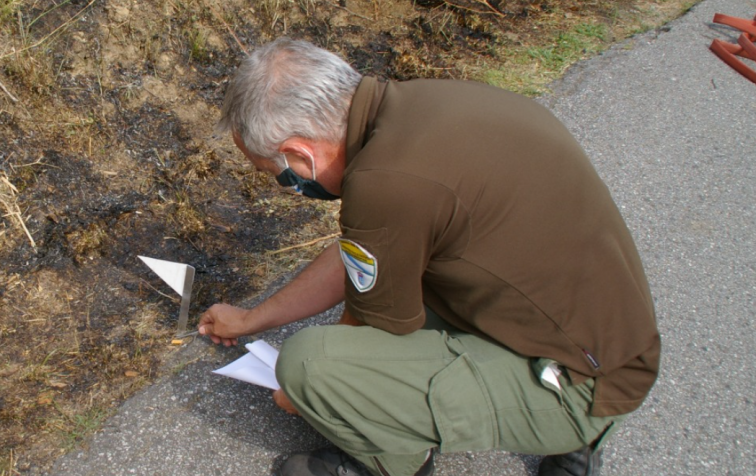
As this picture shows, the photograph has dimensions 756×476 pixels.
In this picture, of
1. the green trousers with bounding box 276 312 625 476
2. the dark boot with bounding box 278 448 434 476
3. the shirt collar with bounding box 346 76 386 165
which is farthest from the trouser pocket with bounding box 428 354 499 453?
the shirt collar with bounding box 346 76 386 165

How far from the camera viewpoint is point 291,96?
173 cm

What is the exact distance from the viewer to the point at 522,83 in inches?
169

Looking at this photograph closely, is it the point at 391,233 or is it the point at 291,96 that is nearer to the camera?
the point at 391,233

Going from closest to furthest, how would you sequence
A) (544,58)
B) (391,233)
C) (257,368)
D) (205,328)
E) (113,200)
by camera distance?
(391,233) < (257,368) < (205,328) < (113,200) < (544,58)

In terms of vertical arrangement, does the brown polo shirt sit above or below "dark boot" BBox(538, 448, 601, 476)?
above

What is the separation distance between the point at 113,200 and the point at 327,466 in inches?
61.7

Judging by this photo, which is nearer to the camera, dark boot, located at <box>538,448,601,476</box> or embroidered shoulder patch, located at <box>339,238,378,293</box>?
embroidered shoulder patch, located at <box>339,238,378,293</box>

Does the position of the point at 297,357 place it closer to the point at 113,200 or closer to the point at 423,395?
the point at 423,395

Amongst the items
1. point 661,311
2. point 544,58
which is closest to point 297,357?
point 661,311

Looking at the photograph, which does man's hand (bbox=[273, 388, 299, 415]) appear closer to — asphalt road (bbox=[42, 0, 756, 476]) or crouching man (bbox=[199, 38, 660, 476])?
asphalt road (bbox=[42, 0, 756, 476])

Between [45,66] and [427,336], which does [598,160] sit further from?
[45,66]

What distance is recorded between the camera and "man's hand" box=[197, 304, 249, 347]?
7.37 feet

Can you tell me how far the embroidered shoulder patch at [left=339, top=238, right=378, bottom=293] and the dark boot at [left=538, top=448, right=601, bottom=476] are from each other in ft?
3.10

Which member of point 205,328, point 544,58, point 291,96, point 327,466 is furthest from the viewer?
point 544,58
